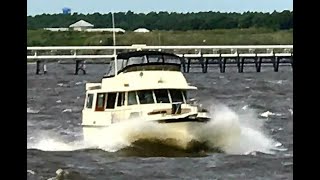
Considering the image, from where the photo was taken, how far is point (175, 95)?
22469mm

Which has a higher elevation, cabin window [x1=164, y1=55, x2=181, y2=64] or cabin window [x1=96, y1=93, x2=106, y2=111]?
cabin window [x1=164, y1=55, x2=181, y2=64]

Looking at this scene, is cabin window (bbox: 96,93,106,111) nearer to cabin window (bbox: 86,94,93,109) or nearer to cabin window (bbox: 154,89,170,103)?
cabin window (bbox: 86,94,93,109)

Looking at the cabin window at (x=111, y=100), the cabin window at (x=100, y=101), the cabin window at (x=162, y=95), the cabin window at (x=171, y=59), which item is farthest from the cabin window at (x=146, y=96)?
the cabin window at (x=171, y=59)

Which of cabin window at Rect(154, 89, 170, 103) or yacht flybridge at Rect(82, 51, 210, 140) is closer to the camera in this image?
yacht flybridge at Rect(82, 51, 210, 140)

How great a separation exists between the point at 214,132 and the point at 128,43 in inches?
3217

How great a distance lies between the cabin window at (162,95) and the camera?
2227 cm

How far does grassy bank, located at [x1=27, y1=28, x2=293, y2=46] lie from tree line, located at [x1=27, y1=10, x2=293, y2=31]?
0.85 meters

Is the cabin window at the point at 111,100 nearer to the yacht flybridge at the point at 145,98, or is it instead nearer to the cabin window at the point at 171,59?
the yacht flybridge at the point at 145,98

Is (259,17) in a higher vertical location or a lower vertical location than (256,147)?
higher

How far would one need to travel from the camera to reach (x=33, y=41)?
341 ft

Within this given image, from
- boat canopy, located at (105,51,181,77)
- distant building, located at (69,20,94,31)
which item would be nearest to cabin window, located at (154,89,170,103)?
boat canopy, located at (105,51,181,77)

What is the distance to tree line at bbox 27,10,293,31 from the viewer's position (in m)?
106
